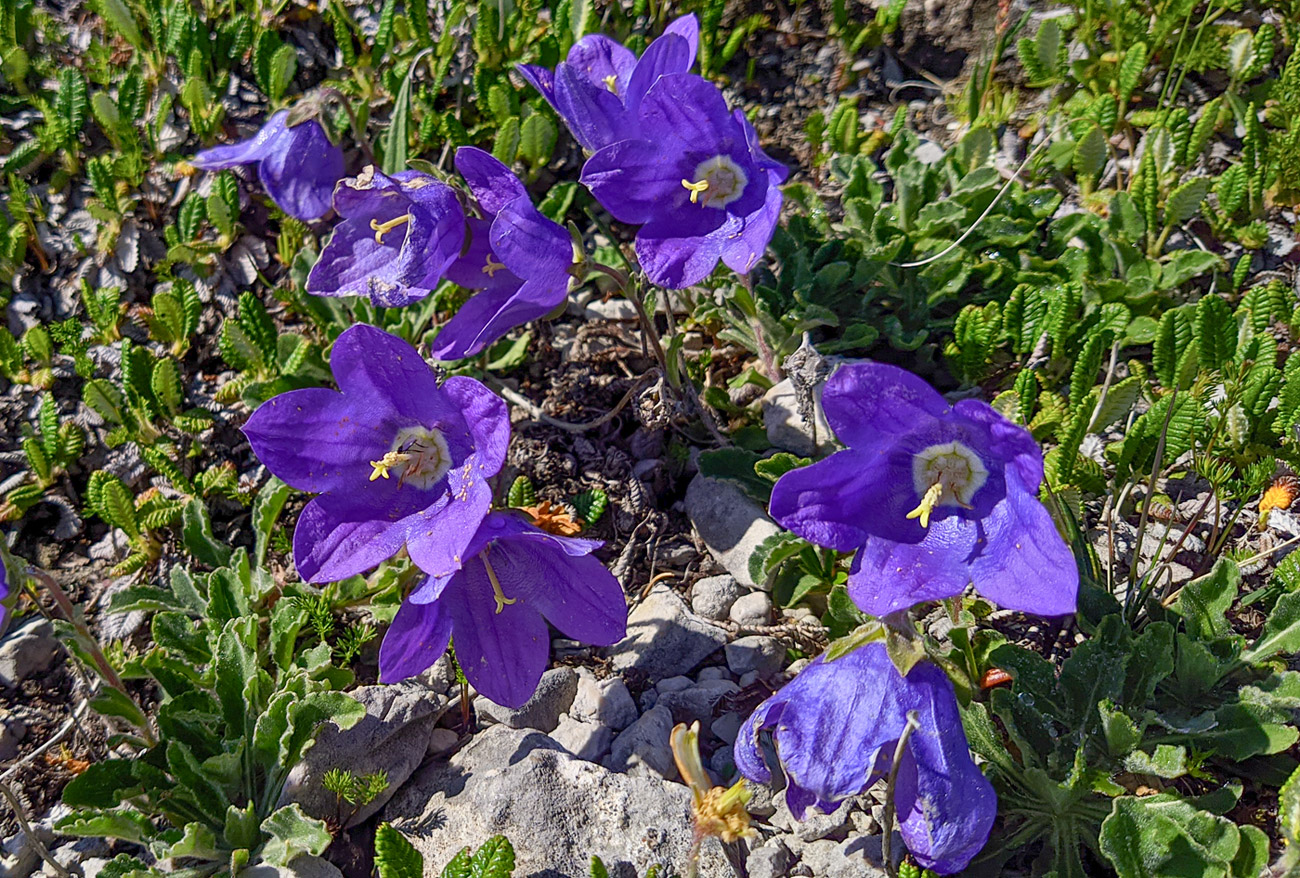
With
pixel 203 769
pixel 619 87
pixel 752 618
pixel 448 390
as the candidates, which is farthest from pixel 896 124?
pixel 203 769

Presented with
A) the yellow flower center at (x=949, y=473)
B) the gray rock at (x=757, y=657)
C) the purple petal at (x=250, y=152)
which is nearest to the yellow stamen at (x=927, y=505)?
the yellow flower center at (x=949, y=473)

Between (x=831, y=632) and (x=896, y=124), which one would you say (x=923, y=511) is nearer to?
(x=831, y=632)

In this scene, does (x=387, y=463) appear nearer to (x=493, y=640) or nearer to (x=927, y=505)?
(x=493, y=640)

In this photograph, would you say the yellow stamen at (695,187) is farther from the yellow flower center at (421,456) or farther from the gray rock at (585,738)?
the gray rock at (585,738)

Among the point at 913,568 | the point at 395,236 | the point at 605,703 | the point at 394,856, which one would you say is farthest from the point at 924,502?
the point at 395,236

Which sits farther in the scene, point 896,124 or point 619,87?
point 896,124
